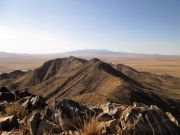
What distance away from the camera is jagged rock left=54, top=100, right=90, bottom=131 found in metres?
7.34

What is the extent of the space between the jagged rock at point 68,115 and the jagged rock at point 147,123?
1.28m

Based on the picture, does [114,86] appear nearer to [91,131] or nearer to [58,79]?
[58,79]

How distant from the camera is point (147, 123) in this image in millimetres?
6684

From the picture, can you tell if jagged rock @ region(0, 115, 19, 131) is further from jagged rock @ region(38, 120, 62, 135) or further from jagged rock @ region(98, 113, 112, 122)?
jagged rock @ region(98, 113, 112, 122)

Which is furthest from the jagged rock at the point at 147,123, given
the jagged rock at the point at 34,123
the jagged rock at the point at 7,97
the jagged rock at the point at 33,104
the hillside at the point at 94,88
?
the hillside at the point at 94,88

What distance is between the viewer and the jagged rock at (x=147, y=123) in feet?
21.4

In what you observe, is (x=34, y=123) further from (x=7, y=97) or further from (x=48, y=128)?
(x=7, y=97)

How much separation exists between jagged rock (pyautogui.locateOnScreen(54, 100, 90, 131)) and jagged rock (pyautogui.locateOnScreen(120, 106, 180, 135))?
128cm

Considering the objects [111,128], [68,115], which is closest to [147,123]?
[111,128]

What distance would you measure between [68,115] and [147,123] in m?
2.30

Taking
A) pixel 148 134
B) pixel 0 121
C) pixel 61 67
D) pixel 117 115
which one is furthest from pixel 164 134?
pixel 61 67

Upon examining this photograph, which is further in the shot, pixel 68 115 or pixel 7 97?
pixel 7 97

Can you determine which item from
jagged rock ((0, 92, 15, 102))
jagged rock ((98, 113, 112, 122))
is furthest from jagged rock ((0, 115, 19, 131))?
jagged rock ((0, 92, 15, 102))

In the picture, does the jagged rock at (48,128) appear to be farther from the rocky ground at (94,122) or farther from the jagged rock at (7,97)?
the jagged rock at (7,97)
